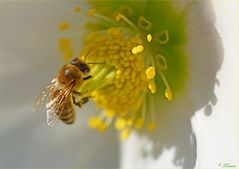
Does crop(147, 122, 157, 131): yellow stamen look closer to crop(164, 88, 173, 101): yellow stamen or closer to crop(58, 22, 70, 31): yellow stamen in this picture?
crop(164, 88, 173, 101): yellow stamen

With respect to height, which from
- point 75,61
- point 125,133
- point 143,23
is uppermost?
point 143,23

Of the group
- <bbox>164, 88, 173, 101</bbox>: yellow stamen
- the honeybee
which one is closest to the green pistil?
the honeybee

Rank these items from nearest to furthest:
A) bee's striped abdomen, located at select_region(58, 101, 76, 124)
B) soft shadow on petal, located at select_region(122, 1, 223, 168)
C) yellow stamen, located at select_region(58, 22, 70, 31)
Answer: soft shadow on petal, located at select_region(122, 1, 223, 168) → bee's striped abdomen, located at select_region(58, 101, 76, 124) → yellow stamen, located at select_region(58, 22, 70, 31)

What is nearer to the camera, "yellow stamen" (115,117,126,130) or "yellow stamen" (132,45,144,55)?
"yellow stamen" (132,45,144,55)

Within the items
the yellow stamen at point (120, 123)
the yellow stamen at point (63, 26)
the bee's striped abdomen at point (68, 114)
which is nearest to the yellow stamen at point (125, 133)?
the yellow stamen at point (120, 123)

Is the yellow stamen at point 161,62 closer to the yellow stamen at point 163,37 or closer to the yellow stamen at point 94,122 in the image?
the yellow stamen at point 163,37

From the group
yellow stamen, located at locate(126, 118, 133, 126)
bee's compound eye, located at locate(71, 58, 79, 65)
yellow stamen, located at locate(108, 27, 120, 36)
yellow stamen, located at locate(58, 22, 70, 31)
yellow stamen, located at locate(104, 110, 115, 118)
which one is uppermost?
yellow stamen, located at locate(58, 22, 70, 31)

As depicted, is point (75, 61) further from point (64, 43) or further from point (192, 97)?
point (192, 97)

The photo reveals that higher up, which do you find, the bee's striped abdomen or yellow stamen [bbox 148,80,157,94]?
yellow stamen [bbox 148,80,157,94]

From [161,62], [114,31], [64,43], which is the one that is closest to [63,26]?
[64,43]
